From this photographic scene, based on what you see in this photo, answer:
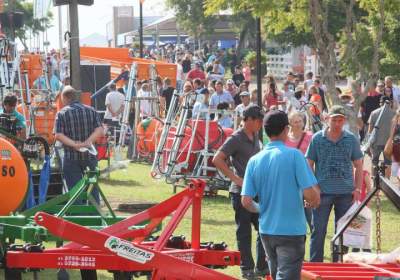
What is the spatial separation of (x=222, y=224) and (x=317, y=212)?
16.0ft

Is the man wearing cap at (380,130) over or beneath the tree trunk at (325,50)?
beneath

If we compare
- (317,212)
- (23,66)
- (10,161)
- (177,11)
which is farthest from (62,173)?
(177,11)

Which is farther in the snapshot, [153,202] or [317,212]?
[153,202]

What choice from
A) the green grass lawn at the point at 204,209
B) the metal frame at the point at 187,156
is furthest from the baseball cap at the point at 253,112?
the metal frame at the point at 187,156

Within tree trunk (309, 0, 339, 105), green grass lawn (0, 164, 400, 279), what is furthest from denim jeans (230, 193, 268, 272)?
tree trunk (309, 0, 339, 105)

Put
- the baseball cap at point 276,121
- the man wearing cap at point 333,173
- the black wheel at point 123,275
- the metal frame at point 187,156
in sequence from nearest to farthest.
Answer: the baseball cap at point 276,121
the black wheel at point 123,275
the man wearing cap at point 333,173
the metal frame at point 187,156

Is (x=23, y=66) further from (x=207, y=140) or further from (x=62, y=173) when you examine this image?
(x=62, y=173)

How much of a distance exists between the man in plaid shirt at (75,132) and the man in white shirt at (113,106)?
1522 cm

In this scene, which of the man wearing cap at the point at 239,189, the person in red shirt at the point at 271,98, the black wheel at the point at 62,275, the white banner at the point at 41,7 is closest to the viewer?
the black wheel at the point at 62,275

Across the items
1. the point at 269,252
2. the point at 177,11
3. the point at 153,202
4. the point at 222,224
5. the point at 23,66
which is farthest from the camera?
the point at 177,11

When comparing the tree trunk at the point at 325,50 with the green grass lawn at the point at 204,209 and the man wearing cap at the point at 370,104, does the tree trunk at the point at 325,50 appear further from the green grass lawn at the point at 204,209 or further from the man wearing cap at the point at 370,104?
the man wearing cap at the point at 370,104

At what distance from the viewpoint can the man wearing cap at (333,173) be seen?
12.0 metres

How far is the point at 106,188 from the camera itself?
22.2 m

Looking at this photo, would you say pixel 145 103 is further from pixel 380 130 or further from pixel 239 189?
pixel 239 189
